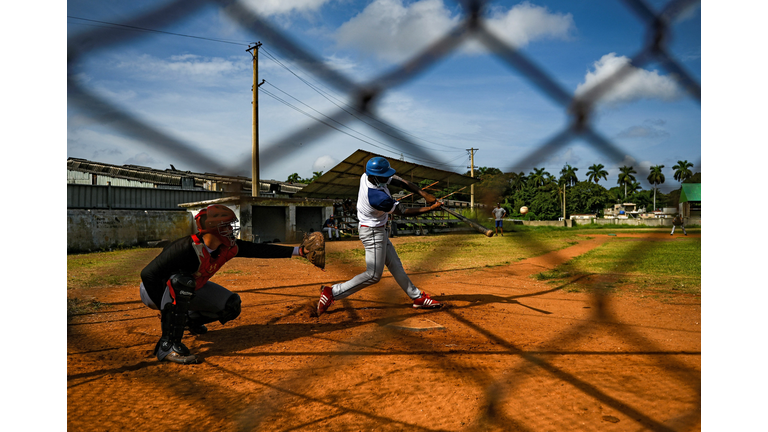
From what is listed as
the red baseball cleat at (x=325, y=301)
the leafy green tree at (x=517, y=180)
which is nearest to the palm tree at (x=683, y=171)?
the leafy green tree at (x=517, y=180)

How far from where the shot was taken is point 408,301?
407cm

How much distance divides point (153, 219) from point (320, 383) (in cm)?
1101

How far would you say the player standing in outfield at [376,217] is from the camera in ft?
10.2

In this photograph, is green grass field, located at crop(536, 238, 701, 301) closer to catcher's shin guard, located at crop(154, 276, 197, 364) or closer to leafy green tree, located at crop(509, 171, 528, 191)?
leafy green tree, located at crop(509, 171, 528, 191)

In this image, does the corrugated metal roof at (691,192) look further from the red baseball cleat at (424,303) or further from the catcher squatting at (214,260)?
the red baseball cleat at (424,303)

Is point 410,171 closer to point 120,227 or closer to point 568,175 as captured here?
point 568,175

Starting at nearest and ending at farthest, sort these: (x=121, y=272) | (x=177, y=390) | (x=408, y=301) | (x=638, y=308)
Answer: (x=177, y=390), (x=638, y=308), (x=408, y=301), (x=121, y=272)

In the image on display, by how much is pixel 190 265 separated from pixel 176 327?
374mm

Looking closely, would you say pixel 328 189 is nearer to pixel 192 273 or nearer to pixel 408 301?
pixel 408 301

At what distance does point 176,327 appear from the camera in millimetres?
2447

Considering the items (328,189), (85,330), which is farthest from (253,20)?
(328,189)

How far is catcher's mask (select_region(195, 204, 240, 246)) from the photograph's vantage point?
243 cm

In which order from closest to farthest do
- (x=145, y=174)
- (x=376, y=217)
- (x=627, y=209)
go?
(x=145, y=174), (x=627, y=209), (x=376, y=217)

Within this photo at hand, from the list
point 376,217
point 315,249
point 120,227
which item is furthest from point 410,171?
point 120,227
